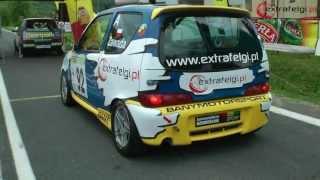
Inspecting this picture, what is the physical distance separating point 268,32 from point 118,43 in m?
11.6

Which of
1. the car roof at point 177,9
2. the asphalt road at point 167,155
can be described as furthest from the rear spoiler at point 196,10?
the asphalt road at point 167,155

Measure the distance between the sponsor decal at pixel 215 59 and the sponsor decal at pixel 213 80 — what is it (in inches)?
4.7

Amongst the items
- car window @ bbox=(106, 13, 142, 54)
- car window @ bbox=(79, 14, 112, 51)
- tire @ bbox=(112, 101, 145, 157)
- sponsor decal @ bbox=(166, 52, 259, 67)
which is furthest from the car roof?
tire @ bbox=(112, 101, 145, 157)

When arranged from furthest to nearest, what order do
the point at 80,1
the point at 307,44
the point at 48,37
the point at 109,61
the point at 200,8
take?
the point at 48,37, the point at 80,1, the point at 307,44, the point at 109,61, the point at 200,8

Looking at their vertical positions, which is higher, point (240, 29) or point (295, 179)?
point (240, 29)

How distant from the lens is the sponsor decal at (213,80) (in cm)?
593

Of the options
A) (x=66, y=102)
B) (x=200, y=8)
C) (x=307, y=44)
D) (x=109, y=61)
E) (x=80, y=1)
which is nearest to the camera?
(x=200, y=8)

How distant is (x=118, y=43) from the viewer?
6.60 m

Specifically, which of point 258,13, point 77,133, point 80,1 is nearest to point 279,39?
point 258,13

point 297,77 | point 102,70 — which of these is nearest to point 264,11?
point 297,77

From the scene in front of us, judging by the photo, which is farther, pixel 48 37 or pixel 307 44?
pixel 48 37

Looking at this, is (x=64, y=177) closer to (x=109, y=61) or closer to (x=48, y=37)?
(x=109, y=61)

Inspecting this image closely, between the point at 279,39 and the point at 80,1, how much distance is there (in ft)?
23.5

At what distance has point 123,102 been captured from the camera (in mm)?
6211
